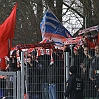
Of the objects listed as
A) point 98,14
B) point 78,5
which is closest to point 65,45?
point 98,14

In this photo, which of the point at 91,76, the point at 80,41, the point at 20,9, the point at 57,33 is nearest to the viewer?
the point at 91,76

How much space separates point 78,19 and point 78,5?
4.42ft

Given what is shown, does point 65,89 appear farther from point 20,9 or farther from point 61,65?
point 20,9

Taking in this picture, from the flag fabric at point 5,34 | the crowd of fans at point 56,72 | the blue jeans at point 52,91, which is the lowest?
the blue jeans at point 52,91

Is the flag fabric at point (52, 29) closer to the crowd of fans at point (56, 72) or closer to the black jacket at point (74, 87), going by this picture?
the crowd of fans at point (56, 72)

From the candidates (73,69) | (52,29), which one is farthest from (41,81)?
(52,29)

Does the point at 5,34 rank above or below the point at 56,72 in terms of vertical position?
above

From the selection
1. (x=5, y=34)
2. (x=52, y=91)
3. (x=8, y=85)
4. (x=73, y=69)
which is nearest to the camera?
(x=73, y=69)

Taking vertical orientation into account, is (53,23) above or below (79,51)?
above

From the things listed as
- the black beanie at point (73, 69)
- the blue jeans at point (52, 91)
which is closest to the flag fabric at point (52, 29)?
the blue jeans at point (52, 91)

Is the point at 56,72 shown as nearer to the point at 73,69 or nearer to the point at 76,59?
the point at 76,59

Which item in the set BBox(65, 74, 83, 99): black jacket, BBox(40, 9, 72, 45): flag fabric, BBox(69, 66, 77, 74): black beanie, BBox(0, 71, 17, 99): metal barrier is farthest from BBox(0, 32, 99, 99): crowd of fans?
BBox(40, 9, 72, 45): flag fabric

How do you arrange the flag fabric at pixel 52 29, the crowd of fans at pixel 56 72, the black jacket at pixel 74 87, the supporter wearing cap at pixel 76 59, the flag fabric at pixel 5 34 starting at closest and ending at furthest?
the black jacket at pixel 74 87, the crowd of fans at pixel 56 72, the supporter wearing cap at pixel 76 59, the flag fabric at pixel 5 34, the flag fabric at pixel 52 29

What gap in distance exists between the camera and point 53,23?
57.5 ft
